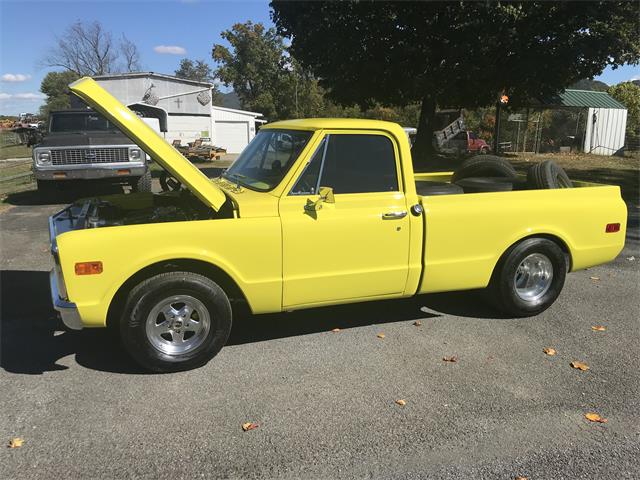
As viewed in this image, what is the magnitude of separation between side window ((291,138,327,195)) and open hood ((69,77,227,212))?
23.6 inches

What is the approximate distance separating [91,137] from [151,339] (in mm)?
8888

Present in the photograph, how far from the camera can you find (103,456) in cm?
288

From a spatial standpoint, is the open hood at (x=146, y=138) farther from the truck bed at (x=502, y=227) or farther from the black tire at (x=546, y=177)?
the black tire at (x=546, y=177)

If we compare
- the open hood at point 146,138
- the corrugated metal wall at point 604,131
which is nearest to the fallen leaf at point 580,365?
A: the open hood at point 146,138

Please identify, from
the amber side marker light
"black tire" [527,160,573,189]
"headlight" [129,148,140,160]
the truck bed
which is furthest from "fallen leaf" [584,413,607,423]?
"headlight" [129,148,140,160]

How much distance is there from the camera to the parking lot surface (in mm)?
2863

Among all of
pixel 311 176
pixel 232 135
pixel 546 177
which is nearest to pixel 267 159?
pixel 311 176

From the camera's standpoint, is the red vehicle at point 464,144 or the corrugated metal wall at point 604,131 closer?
the red vehicle at point 464,144

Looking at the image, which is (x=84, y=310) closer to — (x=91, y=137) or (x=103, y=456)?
(x=103, y=456)

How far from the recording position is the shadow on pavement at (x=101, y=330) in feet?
13.2

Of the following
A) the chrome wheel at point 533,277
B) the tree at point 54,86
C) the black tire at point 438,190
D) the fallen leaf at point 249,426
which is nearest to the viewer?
the fallen leaf at point 249,426

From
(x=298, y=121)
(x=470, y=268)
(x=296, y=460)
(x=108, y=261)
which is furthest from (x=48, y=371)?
(x=470, y=268)

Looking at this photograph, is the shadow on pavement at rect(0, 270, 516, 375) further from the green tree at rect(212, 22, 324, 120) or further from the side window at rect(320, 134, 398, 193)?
the green tree at rect(212, 22, 324, 120)

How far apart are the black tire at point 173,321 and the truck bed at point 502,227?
1795 millimetres
